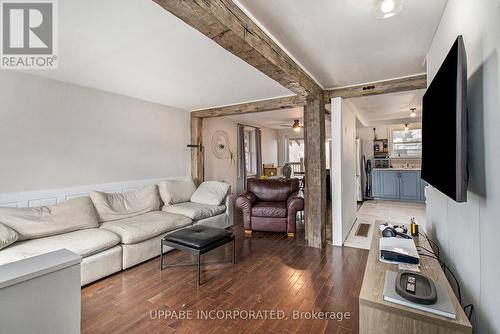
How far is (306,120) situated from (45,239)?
3.37m

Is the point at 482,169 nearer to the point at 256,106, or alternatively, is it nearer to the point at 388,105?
the point at 256,106

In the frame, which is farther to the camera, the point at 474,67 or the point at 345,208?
the point at 345,208

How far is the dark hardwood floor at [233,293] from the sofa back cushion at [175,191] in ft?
3.49

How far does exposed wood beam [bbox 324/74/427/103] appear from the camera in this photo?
9.61 feet

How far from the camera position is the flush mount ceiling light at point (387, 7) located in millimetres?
1454

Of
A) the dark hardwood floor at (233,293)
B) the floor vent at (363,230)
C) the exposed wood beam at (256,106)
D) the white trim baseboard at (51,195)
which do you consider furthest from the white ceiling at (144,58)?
the floor vent at (363,230)

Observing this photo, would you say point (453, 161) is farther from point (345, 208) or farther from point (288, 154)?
point (288, 154)

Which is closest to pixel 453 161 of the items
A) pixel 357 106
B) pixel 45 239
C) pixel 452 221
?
pixel 452 221

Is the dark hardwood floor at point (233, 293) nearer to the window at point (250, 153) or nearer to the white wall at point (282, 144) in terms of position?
the window at point (250, 153)

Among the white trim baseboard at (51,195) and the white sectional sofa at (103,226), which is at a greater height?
the white trim baseboard at (51,195)

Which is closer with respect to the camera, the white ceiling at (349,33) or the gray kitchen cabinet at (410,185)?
the white ceiling at (349,33)

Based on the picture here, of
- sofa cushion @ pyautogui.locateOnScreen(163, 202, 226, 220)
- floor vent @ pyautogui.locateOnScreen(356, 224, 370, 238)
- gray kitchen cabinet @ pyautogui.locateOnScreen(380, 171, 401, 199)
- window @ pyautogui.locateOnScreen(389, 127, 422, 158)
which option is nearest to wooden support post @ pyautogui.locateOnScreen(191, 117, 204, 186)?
sofa cushion @ pyautogui.locateOnScreen(163, 202, 226, 220)

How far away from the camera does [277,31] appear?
1923 mm

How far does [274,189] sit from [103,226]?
8.95ft
